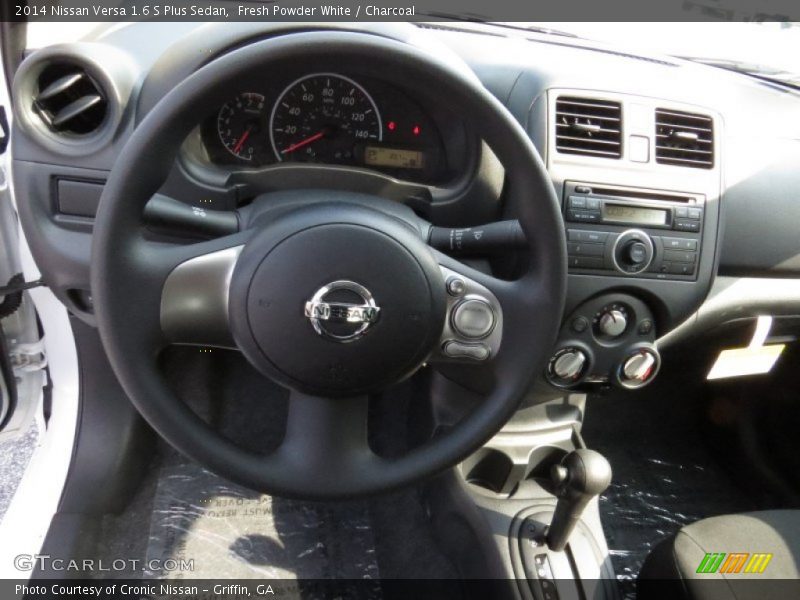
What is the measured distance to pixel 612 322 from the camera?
125cm

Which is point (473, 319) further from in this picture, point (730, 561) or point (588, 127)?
point (730, 561)

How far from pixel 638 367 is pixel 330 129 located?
71 centimetres

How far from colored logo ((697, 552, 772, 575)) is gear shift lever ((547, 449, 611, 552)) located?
19 centimetres

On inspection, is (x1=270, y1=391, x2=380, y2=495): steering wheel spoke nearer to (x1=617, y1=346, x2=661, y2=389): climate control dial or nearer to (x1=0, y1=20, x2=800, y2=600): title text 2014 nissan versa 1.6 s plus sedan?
(x1=0, y1=20, x2=800, y2=600): title text 2014 nissan versa 1.6 s plus sedan

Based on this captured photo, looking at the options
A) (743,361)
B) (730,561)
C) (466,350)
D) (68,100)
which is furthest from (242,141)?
(743,361)

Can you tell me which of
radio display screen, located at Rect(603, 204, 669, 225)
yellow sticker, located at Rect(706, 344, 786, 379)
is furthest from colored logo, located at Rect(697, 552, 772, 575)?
radio display screen, located at Rect(603, 204, 669, 225)

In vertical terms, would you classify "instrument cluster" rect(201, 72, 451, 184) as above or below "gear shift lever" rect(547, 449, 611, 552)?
above

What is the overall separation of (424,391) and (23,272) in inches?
32.8

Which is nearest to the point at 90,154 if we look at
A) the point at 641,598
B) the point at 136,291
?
the point at 136,291

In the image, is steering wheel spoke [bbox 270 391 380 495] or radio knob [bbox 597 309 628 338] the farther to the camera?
radio knob [bbox 597 309 628 338]

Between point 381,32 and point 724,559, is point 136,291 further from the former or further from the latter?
point 724,559

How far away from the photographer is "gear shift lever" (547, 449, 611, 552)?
3.86 feet

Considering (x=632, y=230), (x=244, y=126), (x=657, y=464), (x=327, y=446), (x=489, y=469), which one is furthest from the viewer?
(x=657, y=464)

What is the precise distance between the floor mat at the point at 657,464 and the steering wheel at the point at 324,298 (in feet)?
3.27
